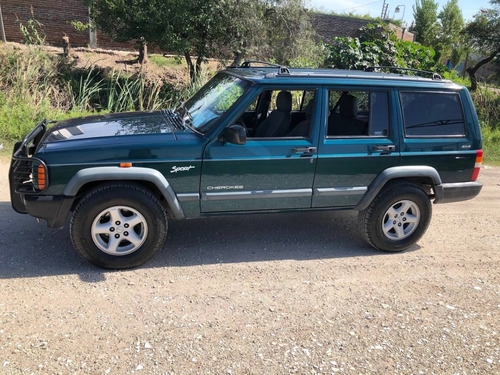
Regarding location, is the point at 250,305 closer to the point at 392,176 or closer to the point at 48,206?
the point at 48,206

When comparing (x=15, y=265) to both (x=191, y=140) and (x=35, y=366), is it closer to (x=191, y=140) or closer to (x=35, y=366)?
(x=35, y=366)

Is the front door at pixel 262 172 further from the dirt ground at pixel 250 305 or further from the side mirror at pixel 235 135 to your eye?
the dirt ground at pixel 250 305

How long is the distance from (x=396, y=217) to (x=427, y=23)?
37524mm

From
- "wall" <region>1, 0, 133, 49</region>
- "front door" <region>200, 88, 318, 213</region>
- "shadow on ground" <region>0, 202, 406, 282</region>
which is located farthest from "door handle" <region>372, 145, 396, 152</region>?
"wall" <region>1, 0, 133, 49</region>

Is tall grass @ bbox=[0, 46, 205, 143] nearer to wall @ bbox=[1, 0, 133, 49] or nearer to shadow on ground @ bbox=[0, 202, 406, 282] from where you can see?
shadow on ground @ bbox=[0, 202, 406, 282]

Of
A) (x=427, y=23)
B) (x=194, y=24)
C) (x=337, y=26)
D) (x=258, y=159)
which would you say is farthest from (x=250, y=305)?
(x=427, y=23)

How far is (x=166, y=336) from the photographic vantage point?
10.8 ft

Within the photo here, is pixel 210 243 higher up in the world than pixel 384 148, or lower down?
lower down

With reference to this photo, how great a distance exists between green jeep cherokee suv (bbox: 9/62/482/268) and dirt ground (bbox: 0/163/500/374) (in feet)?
1.35

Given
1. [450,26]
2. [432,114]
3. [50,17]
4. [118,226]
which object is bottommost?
[118,226]

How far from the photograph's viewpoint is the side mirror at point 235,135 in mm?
4074

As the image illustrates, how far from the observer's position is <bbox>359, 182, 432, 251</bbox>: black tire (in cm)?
477

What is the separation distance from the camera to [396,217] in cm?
490

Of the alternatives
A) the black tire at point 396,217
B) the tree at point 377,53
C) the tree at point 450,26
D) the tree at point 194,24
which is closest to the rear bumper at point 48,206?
the black tire at point 396,217
